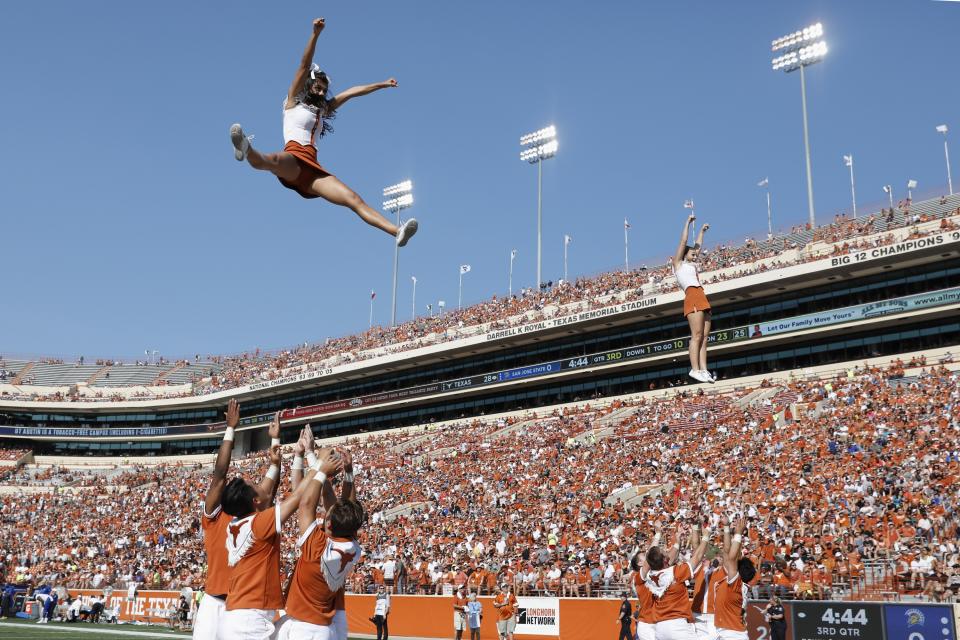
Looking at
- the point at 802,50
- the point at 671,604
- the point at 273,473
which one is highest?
the point at 802,50

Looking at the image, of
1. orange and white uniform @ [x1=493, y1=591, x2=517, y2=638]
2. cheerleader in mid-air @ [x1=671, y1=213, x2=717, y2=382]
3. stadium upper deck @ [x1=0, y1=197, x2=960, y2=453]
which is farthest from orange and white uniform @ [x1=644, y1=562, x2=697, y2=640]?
stadium upper deck @ [x1=0, y1=197, x2=960, y2=453]

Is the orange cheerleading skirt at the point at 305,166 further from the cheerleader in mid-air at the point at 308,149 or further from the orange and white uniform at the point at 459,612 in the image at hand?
the orange and white uniform at the point at 459,612

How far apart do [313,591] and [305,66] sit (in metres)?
3.54

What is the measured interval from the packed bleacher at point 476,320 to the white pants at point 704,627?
2653cm

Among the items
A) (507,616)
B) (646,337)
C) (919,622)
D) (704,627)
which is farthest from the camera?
(646,337)

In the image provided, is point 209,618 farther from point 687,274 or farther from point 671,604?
point 687,274

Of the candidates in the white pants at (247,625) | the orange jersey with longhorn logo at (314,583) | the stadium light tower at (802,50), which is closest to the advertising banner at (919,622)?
the orange jersey with longhorn logo at (314,583)

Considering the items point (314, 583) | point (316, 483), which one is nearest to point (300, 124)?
point (316, 483)

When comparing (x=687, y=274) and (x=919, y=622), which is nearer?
(x=687, y=274)

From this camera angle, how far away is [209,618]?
6.59 meters

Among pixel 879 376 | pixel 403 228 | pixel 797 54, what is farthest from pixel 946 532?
pixel 797 54

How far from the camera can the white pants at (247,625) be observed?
5.63 m

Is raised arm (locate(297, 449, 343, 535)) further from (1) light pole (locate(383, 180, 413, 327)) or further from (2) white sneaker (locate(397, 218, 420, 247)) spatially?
(1) light pole (locate(383, 180, 413, 327))

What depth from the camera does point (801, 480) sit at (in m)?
22.3
